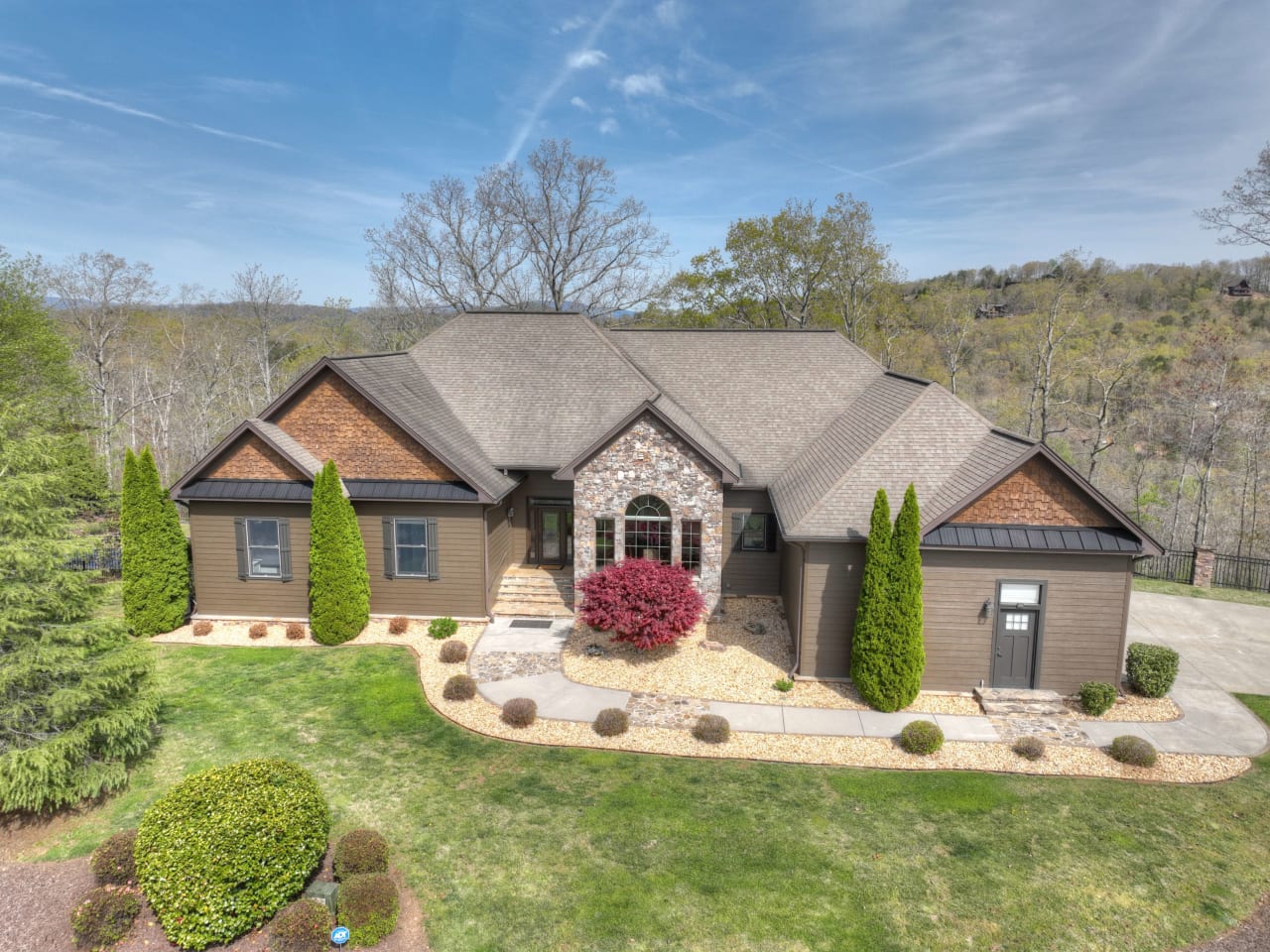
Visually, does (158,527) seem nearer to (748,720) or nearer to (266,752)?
(266,752)

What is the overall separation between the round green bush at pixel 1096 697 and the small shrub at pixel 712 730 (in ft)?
24.6

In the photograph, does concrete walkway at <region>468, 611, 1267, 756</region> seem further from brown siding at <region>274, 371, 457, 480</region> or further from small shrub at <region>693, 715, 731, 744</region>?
brown siding at <region>274, 371, 457, 480</region>

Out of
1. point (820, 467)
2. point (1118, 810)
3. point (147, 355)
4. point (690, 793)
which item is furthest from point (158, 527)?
point (147, 355)

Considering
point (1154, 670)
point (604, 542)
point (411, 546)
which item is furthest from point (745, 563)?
point (1154, 670)

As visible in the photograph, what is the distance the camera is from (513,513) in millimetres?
21797

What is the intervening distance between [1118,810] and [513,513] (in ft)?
53.4

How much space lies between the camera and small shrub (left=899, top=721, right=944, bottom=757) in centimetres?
1266

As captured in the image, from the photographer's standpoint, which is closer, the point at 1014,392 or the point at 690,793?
the point at 690,793

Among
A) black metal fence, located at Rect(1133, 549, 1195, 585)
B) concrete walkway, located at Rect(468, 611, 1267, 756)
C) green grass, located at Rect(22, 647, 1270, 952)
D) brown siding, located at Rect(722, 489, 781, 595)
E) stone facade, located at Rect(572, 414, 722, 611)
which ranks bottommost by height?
green grass, located at Rect(22, 647, 1270, 952)

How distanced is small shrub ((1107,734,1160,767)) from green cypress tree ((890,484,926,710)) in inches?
135

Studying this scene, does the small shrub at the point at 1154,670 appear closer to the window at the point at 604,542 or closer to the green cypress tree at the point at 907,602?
the green cypress tree at the point at 907,602

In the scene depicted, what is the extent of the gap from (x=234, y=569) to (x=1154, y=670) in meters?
22.3

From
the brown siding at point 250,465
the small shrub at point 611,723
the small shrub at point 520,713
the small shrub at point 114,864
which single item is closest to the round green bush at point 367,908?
the small shrub at point 114,864

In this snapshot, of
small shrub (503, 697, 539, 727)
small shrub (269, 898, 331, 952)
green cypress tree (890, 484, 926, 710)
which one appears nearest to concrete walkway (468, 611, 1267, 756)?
small shrub (503, 697, 539, 727)
